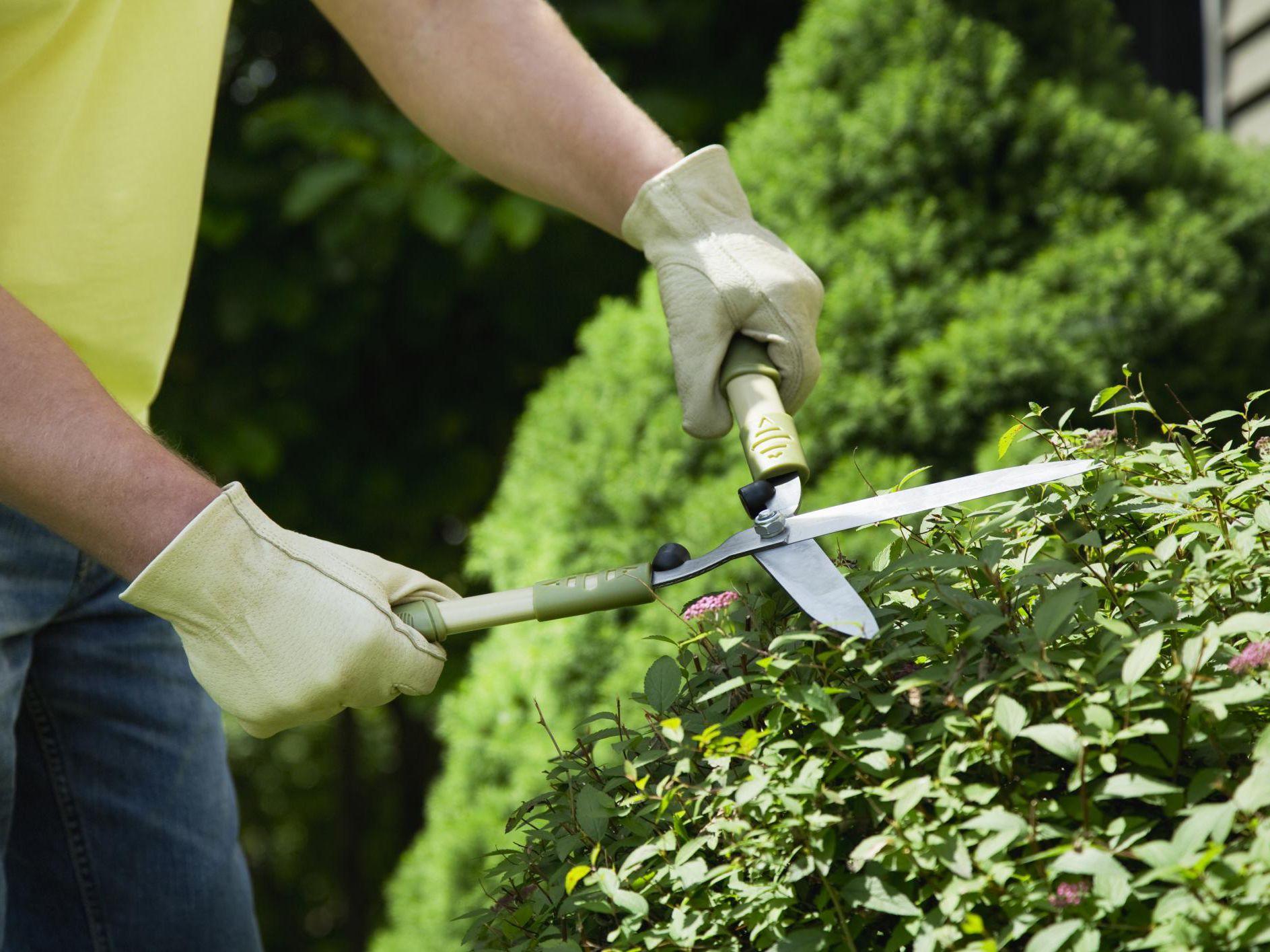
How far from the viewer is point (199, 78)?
1.73 m

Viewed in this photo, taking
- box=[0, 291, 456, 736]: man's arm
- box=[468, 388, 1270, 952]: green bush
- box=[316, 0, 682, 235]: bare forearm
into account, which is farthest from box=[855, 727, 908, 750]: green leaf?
box=[316, 0, 682, 235]: bare forearm

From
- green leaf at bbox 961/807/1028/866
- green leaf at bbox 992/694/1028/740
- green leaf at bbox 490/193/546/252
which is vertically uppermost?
green leaf at bbox 490/193/546/252

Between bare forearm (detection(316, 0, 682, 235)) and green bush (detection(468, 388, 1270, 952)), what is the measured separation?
0.74 m

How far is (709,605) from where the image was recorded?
117 cm

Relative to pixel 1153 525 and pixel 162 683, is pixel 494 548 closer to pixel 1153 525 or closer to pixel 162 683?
pixel 162 683

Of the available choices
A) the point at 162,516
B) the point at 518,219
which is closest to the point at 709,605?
the point at 162,516

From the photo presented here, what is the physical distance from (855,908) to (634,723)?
1717 mm

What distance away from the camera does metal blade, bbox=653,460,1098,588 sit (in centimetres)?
117

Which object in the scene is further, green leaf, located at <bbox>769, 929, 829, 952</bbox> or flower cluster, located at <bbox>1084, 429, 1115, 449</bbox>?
flower cluster, located at <bbox>1084, 429, 1115, 449</bbox>

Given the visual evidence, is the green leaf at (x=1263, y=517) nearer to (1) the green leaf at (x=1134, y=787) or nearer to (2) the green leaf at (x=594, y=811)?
(1) the green leaf at (x=1134, y=787)

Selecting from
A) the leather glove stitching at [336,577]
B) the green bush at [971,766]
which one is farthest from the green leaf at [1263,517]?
the leather glove stitching at [336,577]

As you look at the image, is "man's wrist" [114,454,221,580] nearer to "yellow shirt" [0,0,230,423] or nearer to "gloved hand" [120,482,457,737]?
"gloved hand" [120,482,457,737]

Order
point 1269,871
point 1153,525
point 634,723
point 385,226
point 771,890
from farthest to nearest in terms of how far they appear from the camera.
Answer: point 385,226
point 634,723
point 1153,525
point 771,890
point 1269,871

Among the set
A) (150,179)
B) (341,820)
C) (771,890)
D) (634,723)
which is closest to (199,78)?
(150,179)
